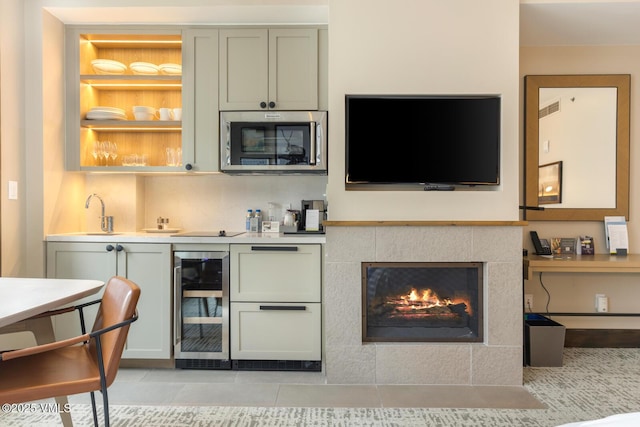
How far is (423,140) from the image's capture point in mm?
2658

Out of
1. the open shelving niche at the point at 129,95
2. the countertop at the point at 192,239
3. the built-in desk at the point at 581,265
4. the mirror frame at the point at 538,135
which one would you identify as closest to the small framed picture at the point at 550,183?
the mirror frame at the point at 538,135

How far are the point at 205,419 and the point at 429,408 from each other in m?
1.22

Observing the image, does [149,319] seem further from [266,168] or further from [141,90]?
[141,90]

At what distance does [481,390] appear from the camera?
2.53m

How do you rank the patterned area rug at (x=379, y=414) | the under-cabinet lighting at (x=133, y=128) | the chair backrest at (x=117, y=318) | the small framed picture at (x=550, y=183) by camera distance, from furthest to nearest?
1. the small framed picture at (x=550, y=183)
2. the under-cabinet lighting at (x=133, y=128)
3. the patterned area rug at (x=379, y=414)
4. the chair backrest at (x=117, y=318)

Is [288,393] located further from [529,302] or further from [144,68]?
[144,68]

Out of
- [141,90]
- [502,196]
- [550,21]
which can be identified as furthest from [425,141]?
[141,90]

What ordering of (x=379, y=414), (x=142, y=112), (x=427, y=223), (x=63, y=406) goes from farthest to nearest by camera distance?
(x=142, y=112) → (x=427, y=223) → (x=379, y=414) → (x=63, y=406)

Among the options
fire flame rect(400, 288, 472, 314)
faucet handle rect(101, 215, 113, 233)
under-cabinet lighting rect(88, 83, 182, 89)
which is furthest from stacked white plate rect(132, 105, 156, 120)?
fire flame rect(400, 288, 472, 314)

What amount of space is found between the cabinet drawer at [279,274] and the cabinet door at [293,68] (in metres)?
1.02

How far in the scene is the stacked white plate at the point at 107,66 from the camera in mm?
3066

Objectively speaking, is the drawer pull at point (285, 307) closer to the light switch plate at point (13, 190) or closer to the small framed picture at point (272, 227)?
the small framed picture at point (272, 227)

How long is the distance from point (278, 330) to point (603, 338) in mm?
2598

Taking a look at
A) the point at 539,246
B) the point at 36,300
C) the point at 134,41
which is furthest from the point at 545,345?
the point at 134,41
